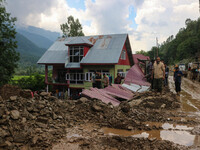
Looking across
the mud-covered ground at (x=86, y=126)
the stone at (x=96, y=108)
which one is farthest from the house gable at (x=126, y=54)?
the stone at (x=96, y=108)

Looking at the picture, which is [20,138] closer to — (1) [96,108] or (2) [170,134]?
(1) [96,108]

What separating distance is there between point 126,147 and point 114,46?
17.1 metres

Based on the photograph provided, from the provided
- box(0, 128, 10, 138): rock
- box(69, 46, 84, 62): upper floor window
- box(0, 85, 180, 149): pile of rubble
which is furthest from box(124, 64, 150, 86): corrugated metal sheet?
box(69, 46, 84, 62): upper floor window

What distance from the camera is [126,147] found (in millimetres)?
3400

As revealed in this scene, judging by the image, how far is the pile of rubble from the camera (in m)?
3.52

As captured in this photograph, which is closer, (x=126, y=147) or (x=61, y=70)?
(x=126, y=147)

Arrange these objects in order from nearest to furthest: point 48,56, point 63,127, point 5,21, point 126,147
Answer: point 126,147 < point 63,127 < point 5,21 < point 48,56

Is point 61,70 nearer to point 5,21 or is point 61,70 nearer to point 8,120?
point 5,21

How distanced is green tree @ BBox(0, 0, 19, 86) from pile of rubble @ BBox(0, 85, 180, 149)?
503 inches

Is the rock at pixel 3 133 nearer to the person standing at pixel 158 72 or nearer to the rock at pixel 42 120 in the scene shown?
the rock at pixel 42 120

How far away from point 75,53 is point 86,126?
17.1m

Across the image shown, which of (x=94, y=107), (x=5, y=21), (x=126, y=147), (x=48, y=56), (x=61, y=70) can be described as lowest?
(x=126, y=147)

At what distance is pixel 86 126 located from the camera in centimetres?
469

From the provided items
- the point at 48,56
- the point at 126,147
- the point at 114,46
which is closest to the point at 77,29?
the point at 48,56
